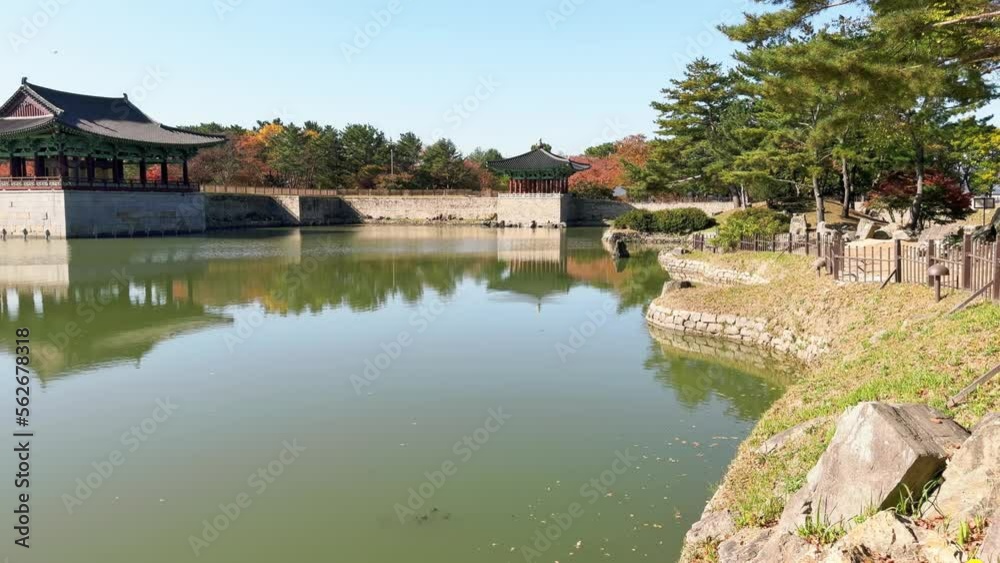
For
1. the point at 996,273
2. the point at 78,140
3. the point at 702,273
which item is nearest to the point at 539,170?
the point at 78,140

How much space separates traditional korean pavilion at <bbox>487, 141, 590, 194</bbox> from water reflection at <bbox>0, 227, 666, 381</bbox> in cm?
1389

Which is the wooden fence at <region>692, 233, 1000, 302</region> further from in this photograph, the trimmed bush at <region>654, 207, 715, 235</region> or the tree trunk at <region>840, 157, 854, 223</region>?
the trimmed bush at <region>654, 207, 715, 235</region>

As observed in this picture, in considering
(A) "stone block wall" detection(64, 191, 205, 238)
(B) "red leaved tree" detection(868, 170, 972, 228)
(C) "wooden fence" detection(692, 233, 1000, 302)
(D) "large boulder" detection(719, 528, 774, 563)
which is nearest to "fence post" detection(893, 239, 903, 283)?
(C) "wooden fence" detection(692, 233, 1000, 302)

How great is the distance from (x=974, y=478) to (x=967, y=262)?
24.2 feet

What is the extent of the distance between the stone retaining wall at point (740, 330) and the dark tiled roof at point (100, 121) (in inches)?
1287

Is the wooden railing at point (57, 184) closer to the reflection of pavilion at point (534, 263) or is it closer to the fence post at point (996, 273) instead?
the reflection of pavilion at point (534, 263)

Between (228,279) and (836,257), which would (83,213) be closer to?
(228,279)

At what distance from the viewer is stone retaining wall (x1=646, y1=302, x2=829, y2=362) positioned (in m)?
11.6

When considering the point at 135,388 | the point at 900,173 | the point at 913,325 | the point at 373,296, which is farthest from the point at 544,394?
the point at 900,173

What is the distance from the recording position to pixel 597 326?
15.3 meters

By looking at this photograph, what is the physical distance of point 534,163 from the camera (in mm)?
52188

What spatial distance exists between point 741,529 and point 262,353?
9.69 meters

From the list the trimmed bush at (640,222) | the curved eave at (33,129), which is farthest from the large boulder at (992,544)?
the curved eave at (33,129)

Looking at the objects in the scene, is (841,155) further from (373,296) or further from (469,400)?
(469,400)
